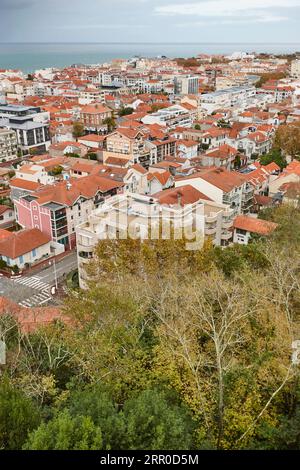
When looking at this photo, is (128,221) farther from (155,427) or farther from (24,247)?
(155,427)

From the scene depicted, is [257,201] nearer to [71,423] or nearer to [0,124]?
[71,423]

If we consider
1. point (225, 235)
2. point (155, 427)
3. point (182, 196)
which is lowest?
point (225, 235)

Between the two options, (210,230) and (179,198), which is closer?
(210,230)

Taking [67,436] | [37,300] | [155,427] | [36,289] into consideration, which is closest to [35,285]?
[36,289]

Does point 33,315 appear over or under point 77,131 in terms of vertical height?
A: under

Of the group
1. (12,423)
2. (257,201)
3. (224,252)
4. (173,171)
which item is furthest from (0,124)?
(12,423)

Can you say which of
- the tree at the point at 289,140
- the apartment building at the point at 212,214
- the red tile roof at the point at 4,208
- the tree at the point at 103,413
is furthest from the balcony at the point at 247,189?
the tree at the point at 103,413
